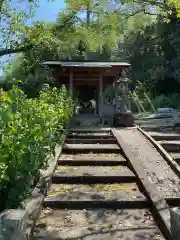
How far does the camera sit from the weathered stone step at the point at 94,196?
409cm

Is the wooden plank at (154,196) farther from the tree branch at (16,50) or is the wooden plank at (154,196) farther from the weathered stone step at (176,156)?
the tree branch at (16,50)

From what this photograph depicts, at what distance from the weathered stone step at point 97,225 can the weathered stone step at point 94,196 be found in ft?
0.34

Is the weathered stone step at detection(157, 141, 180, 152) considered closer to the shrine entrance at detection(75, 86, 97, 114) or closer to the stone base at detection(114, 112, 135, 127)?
the stone base at detection(114, 112, 135, 127)

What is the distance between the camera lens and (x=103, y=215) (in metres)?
3.82

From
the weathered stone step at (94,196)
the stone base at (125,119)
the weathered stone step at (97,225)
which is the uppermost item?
the stone base at (125,119)

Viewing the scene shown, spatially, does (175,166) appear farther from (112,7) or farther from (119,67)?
(119,67)

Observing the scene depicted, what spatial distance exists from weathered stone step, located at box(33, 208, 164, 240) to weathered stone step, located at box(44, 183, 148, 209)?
4.1 inches

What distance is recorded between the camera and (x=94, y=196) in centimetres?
431

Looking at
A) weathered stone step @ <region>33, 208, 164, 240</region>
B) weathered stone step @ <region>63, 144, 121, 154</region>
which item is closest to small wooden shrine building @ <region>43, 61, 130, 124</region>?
weathered stone step @ <region>63, 144, 121, 154</region>

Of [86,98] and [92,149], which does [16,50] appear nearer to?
[92,149]

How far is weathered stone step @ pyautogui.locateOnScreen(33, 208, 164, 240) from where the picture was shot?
10.6ft

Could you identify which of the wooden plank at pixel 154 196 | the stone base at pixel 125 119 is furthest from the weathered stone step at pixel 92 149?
the stone base at pixel 125 119

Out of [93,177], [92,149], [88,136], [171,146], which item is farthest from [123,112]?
[93,177]

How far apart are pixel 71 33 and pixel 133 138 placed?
6.08 metres
